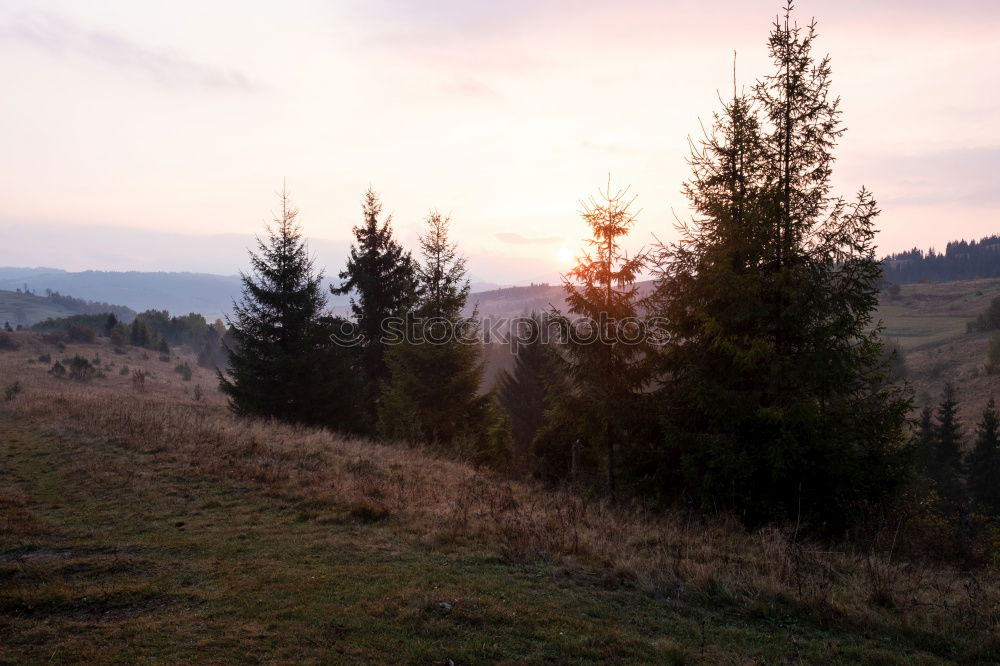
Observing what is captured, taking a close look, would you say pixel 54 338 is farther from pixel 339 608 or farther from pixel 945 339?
pixel 945 339

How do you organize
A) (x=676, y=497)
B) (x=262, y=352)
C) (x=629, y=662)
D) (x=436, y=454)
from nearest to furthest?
(x=629, y=662) < (x=676, y=497) < (x=436, y=454) < (x=262, y=352)

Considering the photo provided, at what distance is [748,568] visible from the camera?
7.59 meters

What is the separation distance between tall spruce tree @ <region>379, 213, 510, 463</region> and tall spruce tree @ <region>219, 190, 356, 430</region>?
10.8 ft

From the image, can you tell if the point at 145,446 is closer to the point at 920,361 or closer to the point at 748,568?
the point at 748,568

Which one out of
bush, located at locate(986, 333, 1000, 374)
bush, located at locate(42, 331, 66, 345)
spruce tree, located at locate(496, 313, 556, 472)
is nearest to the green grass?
spruce tree, located at locate(496, 313, 556, 472)

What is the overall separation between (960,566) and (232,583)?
1257cm

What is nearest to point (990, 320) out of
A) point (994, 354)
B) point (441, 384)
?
point (994, 354)

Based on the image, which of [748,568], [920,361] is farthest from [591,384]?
[920,361]

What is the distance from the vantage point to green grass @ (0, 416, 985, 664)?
530cm

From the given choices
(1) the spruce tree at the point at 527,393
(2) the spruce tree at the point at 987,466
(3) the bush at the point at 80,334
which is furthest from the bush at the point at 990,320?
(3) the bush at the point at 80,334

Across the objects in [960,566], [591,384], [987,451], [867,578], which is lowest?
[987,451]

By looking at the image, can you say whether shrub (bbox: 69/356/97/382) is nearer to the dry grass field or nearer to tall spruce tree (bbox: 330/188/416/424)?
tall spruce tree (bbox: 330/188/416/424)

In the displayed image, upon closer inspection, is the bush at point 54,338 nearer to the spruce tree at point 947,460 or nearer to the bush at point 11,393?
the bush at point 11,393

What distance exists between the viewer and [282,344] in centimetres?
2553
